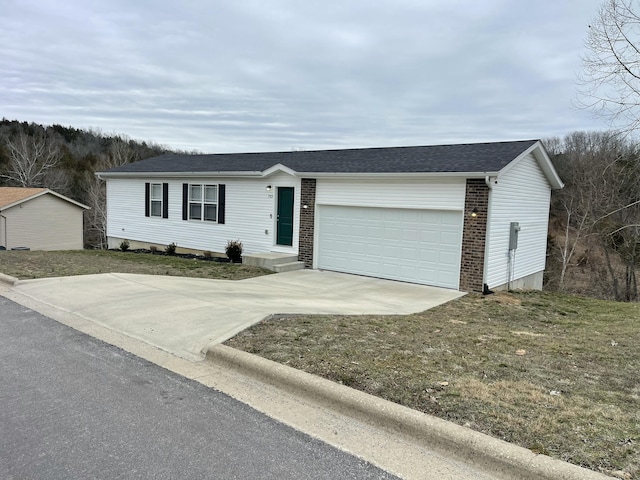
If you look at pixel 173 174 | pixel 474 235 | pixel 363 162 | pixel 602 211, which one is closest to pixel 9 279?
pixel 173 174

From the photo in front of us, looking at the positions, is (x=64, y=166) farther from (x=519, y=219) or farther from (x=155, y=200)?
(x=519, y=219)

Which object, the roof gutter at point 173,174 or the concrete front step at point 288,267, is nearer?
the concrete front step at point 288,267

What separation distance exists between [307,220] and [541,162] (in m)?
7.28

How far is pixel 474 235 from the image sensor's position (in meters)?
11.4

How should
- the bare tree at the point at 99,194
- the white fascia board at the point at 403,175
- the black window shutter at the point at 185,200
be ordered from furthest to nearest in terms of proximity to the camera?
the bare tree at the point at 99,194 → the black window shutter at the point at 185,200 → the white fascia board at the point at 403,175

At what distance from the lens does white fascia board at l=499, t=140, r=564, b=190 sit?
11659mm

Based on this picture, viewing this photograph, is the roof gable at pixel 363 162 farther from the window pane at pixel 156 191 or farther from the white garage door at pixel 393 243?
the white garage door at pixel 393 243

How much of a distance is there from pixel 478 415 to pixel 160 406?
2.67 metres

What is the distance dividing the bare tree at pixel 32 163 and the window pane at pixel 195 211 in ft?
120

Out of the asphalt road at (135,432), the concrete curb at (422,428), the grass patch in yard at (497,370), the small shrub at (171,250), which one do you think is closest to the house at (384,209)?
the small shrub at (171,250)

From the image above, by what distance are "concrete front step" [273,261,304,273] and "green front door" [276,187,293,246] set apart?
3.36 feet

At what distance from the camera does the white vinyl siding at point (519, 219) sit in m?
11.7

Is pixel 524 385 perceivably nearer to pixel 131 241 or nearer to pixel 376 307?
pixel 376 307

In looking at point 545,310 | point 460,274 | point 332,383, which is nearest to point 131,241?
point 460,274
